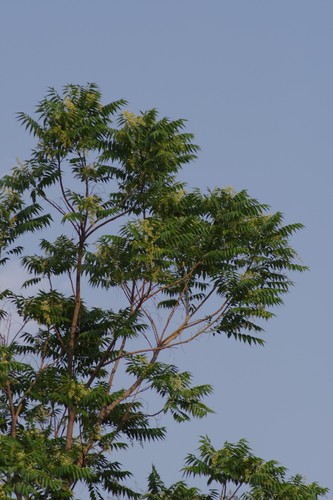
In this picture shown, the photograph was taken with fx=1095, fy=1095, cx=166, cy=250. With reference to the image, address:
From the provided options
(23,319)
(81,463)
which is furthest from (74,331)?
(81,463)

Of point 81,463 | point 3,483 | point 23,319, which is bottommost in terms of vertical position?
point 3,483

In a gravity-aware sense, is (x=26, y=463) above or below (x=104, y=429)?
below

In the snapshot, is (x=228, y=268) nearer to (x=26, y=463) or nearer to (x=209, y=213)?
(x=209, y=213)

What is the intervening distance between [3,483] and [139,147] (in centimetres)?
998

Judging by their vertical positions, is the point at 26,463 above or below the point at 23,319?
below

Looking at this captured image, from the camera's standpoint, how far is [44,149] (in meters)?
28.1

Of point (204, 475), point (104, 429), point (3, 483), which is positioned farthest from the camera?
point (104, 429)

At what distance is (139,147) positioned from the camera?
28.1 m

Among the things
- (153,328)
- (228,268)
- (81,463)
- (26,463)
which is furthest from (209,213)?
(26,463)

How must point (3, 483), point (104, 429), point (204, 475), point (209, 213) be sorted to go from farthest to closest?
1. point (209, 213)
2. point (104, 429)
3. point (204, 475)
4. point (3, 483)

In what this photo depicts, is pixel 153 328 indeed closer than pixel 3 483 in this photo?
No

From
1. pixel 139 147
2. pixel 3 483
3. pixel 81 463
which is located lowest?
pixel 3 483

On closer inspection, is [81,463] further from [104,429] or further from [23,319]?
[23,319]

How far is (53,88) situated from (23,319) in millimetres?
5927
